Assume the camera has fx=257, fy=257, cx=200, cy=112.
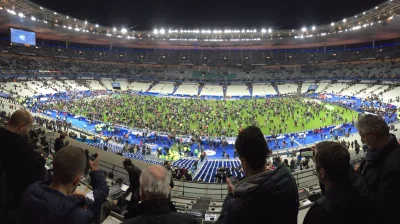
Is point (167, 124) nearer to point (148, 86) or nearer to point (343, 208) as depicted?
point (343, 208)

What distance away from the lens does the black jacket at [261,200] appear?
201cm

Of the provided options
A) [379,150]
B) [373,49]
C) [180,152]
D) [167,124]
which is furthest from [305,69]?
[379,150]

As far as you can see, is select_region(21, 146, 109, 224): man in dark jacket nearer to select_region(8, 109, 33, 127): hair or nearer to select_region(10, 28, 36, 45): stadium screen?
select_region(8, 109, 33, 127): hair

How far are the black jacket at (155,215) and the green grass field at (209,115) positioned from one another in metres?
27.4

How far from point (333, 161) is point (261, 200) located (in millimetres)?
776

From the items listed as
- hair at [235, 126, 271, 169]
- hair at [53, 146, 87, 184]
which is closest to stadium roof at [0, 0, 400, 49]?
hair at [235, 126, 271, 169]

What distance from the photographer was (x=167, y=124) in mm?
32500

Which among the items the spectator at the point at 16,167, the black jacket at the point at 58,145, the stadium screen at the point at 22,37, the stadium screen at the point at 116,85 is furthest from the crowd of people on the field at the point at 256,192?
the stadium screen at the point at 116,85

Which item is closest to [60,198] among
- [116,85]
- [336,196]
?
[336,196]

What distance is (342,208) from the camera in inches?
81.7

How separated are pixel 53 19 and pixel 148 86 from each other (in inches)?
998

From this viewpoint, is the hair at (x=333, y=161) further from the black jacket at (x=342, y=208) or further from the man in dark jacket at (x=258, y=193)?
the man in dark jacket at (x=258, y=193)

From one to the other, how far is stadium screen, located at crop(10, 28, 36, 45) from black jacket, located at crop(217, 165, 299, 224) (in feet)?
208

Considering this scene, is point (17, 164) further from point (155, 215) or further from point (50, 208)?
point (155, 215)
